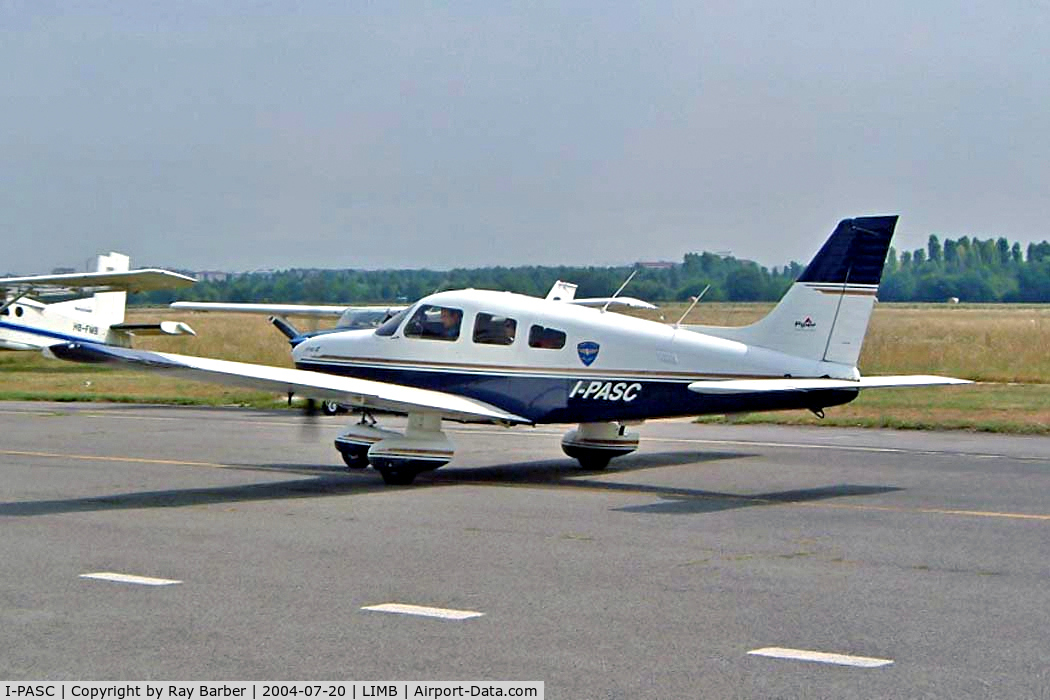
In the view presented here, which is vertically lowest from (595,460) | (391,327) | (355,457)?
(355,457)

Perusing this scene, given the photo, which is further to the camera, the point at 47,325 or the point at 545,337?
the point at 47,325

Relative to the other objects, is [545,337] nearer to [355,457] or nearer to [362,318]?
[355,457]

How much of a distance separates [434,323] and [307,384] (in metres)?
2.15

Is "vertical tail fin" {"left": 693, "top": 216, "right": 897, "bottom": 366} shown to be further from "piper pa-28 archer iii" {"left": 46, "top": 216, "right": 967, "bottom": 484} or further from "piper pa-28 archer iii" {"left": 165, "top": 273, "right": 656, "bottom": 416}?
"piper pa-28 archer iii" {"left": 165, "top": 273, "right": 656, "bottom": 416}

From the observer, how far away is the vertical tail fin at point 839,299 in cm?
1480

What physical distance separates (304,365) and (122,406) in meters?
11.6

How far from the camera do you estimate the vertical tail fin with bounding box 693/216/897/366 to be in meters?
14.8

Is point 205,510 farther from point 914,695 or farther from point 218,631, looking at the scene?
point 914,695

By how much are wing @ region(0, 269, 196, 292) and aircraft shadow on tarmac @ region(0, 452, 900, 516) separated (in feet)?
48.7

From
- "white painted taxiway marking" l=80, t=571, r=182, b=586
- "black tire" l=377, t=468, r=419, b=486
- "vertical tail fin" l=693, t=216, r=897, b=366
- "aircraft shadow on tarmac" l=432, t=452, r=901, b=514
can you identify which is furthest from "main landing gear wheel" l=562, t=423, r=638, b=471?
"white painted taxiway marking" l=80, t=571, r=182, b=586

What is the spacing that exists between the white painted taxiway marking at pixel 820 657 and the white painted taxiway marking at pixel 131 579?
4089 millimetres

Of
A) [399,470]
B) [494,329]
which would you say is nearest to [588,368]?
[494,329]

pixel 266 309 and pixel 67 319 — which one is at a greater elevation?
pixel 266 309

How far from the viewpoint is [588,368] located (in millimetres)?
15438
